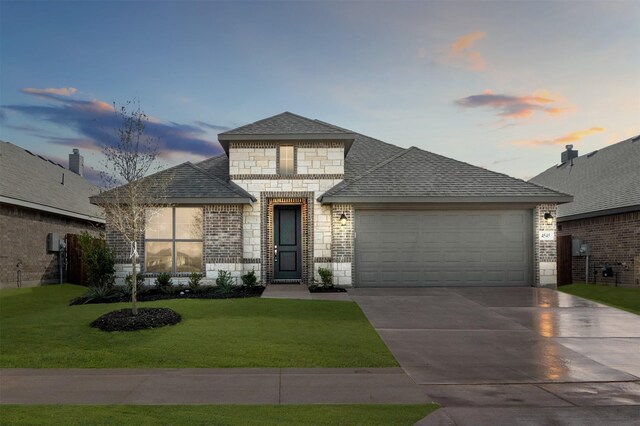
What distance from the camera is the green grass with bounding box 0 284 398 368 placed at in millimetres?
7840

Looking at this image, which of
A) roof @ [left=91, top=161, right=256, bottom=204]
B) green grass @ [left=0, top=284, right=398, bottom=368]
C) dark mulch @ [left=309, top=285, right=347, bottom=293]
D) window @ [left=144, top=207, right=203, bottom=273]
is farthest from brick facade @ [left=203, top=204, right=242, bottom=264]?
green grass @ [left=0, top=284, right=398, bottom=368]

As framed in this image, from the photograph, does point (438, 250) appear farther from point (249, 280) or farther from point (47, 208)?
point (47, 208)

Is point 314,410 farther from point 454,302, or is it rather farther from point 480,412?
point 454,302

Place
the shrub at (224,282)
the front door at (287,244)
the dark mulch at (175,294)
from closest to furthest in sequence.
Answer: the dark mulch at (175,294), the shrub at (224,282), the front door at (287,244)

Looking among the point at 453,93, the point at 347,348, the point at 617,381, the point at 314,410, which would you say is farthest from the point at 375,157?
the point at 314,410

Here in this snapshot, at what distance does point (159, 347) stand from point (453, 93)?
1369 cm

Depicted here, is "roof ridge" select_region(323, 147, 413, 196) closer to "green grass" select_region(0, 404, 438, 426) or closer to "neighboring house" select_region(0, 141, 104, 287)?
"neighboring house" select_region(0, 141, 104, 287)

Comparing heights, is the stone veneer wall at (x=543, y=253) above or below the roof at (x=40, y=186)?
below

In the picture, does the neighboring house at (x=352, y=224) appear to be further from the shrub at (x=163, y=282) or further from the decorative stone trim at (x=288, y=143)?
the shrub at (x=163, y=282)

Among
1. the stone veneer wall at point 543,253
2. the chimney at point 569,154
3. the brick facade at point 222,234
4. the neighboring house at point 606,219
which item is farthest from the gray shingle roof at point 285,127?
the chimney at point 569,154

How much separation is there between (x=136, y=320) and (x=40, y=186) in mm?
14393

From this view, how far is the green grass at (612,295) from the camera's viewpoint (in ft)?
45.7

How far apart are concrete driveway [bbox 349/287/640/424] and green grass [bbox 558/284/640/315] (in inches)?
34.8

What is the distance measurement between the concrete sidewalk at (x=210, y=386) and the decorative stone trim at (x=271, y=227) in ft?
32.9
